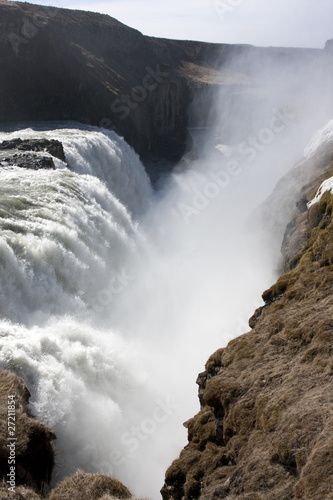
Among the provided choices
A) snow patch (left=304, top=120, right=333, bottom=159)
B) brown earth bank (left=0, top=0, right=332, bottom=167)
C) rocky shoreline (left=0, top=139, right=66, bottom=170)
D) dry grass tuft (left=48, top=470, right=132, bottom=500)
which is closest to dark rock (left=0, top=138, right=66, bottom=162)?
rocky shoreline (left=0, top=139, right=66, bottom=170)

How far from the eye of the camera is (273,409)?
6.23 metres

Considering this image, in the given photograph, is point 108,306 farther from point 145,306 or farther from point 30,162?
point 30,162

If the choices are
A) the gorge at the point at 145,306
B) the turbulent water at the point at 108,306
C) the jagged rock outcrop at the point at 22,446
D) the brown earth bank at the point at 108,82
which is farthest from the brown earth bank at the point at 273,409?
the brown earth bank at the point at 108,82

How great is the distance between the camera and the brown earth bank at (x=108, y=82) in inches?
1551

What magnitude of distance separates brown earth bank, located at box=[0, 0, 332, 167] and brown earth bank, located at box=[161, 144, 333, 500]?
33396 millimetres

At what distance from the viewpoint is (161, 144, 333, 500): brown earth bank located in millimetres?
5160

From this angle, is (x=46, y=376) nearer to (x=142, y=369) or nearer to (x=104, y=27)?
(x=142, y=369)

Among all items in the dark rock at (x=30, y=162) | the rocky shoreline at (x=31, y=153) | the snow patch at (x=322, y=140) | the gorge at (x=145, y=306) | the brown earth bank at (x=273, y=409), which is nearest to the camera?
the brown earth bank at (x=273, y=409)

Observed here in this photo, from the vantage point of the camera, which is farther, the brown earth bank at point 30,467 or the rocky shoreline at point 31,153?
the rocky shoreline at point 31,153

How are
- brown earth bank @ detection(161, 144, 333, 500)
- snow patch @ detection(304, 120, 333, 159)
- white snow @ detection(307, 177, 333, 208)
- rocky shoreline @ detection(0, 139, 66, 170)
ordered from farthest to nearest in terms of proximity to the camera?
snow patch @ detection(304, 120, 333, 159)
rocky shoreline @ detection(0, 139, 66, 170)
white snow @ detection(307, 177, 333, 208)
brown earth bank @ detection(161, 144, 333, 500)

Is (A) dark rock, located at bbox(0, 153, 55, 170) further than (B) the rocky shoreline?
No

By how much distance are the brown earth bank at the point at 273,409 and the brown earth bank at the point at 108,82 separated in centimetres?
3340

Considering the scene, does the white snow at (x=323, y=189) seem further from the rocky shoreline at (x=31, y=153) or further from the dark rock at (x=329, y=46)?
the dark rock at (x=329, y=46)

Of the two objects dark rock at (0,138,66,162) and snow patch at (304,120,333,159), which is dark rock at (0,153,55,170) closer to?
dark rock at (0,138,66,162)
